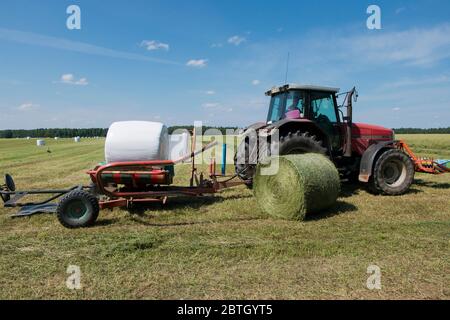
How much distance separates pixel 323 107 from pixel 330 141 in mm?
857

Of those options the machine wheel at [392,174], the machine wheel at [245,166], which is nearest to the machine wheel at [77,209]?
the machine wheel at [245,166]

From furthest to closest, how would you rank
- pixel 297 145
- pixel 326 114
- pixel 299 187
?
pixel 326 114 < pixel 297 145 < pixel 299 187

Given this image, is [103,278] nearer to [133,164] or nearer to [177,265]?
[177,265]

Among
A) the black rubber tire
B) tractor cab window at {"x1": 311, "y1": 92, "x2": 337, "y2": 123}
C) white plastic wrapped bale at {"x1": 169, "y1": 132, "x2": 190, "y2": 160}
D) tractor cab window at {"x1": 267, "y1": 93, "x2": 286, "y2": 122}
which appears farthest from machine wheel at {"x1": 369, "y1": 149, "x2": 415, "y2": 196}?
white plastic wrapped bale at {"x1": 169, "y1": 132, "x2": 190, "y2": 160}

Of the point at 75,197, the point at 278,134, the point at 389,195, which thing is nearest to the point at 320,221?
the point at 278,134

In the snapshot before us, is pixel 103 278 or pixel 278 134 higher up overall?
pixel 278 134

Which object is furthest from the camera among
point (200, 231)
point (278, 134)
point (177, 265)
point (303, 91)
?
point (303, 91)

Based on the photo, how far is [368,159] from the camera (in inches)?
295

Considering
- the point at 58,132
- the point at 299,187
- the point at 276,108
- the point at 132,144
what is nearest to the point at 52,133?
the point at 58,132

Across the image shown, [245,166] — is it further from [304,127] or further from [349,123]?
[349,123]

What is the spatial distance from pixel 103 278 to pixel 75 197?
225 cm

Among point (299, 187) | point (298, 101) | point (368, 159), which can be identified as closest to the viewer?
point (299, 187)
